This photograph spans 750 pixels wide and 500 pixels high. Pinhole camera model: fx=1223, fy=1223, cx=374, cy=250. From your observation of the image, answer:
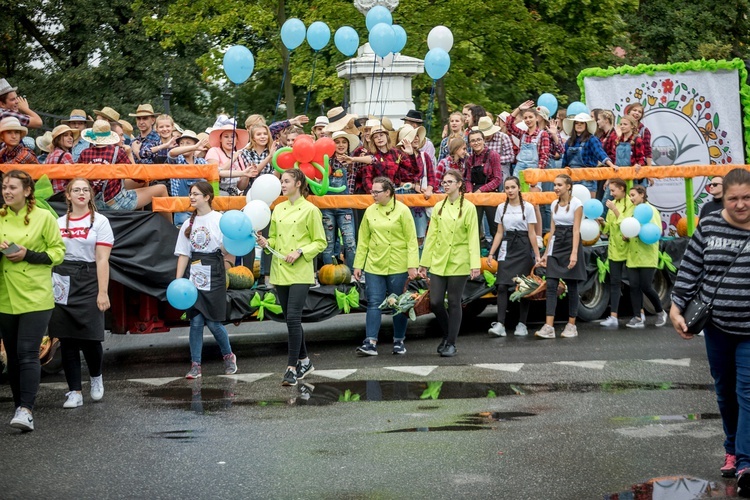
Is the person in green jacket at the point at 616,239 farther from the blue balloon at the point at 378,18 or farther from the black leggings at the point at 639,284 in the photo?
the blue balloon at the point at 378,18

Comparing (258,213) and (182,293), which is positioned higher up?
(258,213)

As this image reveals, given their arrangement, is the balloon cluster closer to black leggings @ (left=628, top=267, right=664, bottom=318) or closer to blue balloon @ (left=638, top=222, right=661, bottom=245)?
blue balloon @ (left=638, top=222, right=661, bottom=245)

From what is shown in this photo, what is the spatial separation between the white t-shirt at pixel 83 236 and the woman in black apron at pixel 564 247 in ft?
18.0

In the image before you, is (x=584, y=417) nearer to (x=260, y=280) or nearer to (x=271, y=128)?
(x=260, y=280)

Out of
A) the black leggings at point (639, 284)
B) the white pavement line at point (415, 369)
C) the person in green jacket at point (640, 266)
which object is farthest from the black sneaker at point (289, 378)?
the black leggings at point (639, 284)

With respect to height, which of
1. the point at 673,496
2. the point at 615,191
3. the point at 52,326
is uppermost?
the point at 615,191

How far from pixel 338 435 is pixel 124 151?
5.16m

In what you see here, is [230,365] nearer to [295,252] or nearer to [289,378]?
[289,378]

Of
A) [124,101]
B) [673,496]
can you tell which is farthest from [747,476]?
[124,101]

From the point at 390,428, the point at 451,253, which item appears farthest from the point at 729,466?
the point at 451,253

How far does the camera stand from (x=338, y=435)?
8594 millimetres

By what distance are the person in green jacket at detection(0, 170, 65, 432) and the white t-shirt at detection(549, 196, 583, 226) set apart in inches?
250

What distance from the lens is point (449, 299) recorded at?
12.3m

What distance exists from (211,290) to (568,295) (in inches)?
180
